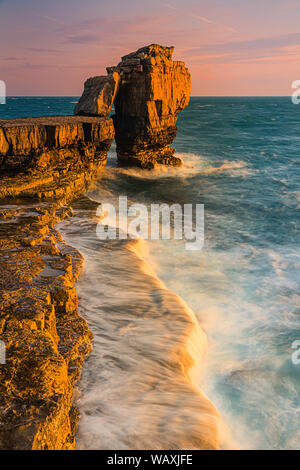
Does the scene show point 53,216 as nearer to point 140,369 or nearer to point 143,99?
point 140,369

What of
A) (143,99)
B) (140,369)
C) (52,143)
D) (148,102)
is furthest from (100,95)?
(140,369)

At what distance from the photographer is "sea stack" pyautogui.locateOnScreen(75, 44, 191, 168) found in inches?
565

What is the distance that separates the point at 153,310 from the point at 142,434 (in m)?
2.31

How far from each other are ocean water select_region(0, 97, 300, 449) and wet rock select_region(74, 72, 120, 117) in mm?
4939

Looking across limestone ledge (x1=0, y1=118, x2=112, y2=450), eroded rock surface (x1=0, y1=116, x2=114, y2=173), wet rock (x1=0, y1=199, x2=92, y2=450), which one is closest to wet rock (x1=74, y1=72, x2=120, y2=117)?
eroded rock surface (x1=0, y1=116, x2=114, y2=173)

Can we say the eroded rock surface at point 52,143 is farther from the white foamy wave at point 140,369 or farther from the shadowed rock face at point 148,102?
the white foamy wave at point 140,369

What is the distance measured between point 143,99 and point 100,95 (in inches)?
75.8

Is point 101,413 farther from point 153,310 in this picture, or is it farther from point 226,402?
point 153,310

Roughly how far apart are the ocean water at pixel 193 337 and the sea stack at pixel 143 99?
555cm

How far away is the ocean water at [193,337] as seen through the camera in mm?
3729

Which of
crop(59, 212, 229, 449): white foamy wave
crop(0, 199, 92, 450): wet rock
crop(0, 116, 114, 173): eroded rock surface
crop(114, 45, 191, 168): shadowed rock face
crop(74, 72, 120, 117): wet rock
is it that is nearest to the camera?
crop(0, 199, 92, 450): wet rock

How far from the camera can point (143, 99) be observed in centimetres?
1493

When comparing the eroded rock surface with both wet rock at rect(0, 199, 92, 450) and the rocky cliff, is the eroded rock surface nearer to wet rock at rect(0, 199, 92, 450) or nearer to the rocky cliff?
the rocky cliff

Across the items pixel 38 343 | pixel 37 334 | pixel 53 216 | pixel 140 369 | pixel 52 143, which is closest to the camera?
pixel 38 343
